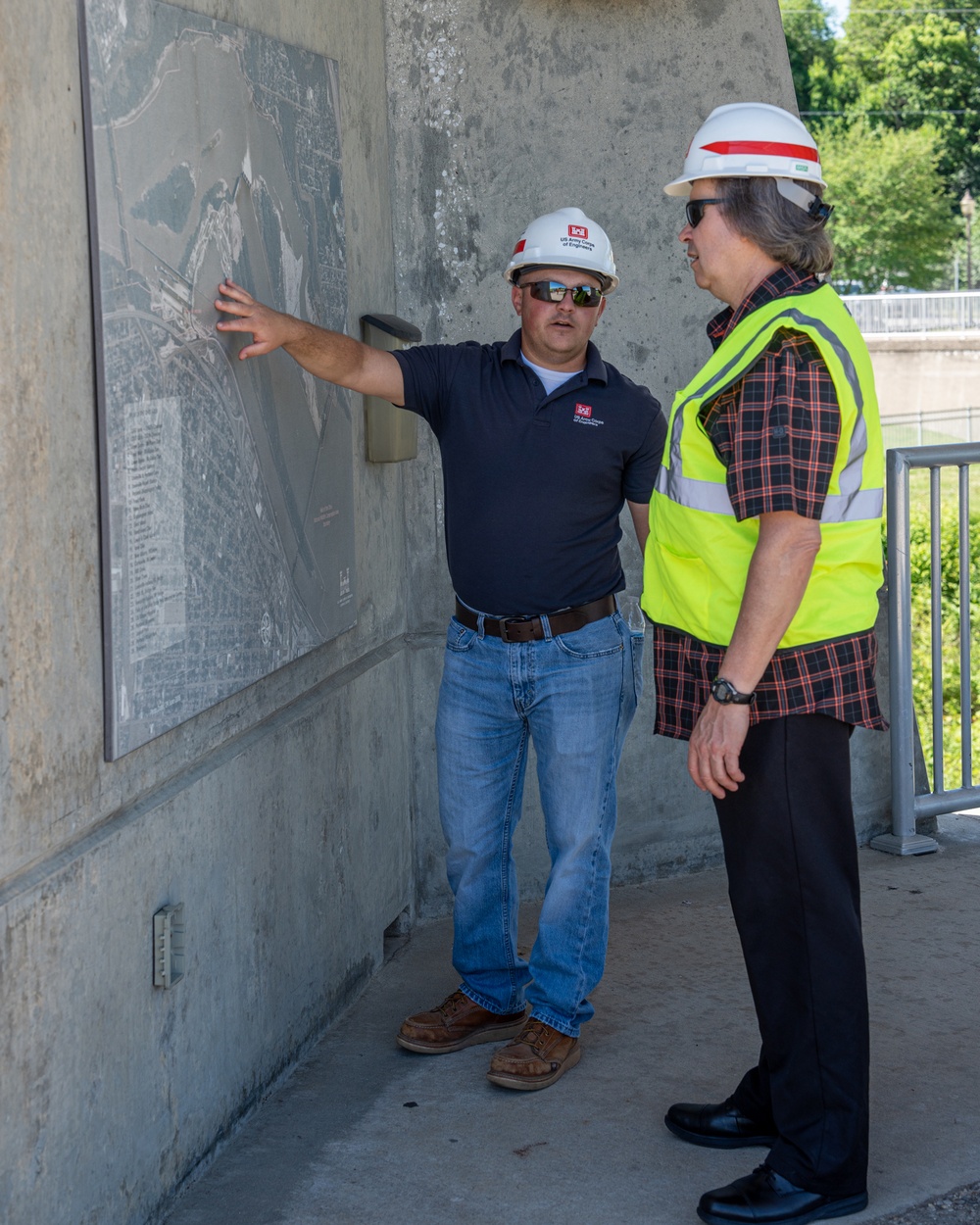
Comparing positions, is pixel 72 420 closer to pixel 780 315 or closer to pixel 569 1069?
pixel 780 315

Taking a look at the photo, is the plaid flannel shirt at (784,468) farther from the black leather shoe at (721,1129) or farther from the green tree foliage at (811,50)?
the green tree foliage at (811,50)

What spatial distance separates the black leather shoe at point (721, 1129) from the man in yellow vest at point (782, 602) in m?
0.28

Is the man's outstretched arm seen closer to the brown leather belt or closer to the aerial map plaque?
the aerial map plaque

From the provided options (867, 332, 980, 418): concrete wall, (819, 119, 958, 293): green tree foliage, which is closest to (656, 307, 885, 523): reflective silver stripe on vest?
(867, 332, 980, 418): concrete wall

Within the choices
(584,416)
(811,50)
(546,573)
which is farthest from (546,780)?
(811,50)

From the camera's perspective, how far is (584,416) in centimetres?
375

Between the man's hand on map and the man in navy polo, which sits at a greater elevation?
the man's hand on map

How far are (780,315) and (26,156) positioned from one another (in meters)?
1.38

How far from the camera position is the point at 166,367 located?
2.85 metres

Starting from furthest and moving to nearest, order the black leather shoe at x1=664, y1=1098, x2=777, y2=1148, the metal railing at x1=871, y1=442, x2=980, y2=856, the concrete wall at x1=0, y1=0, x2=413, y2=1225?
the metal railing at x1=871, y1=442, x2=980, y2=856
the black leather shoe at x1=664, y1=1098, x2=777, y2=1148
the concrete wall at x1=0, y1=0, x2=413, y2=1225

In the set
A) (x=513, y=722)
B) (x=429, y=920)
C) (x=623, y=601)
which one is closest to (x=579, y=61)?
(x=623, y=601)

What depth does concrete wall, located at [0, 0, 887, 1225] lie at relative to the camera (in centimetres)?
240

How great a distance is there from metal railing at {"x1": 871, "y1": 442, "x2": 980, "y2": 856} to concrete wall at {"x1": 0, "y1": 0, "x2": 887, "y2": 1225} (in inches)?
6.3

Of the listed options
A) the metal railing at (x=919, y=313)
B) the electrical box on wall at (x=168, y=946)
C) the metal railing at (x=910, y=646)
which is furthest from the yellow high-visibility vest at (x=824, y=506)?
the metal railing at (x=919, y=313)
